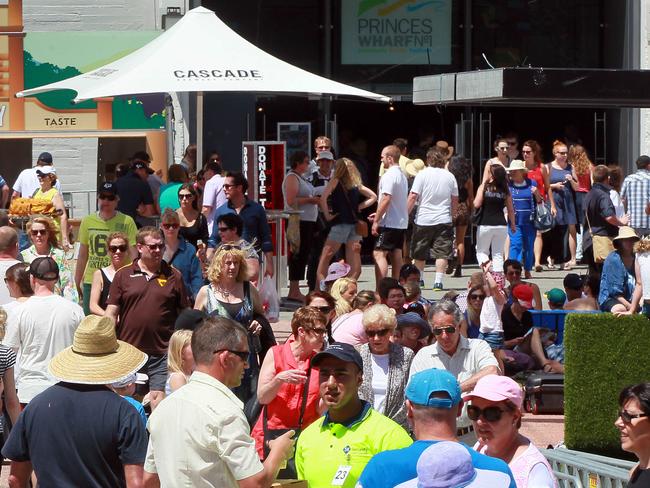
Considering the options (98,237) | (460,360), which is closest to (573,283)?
(98,237)

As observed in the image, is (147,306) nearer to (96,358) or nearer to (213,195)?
(96,358)

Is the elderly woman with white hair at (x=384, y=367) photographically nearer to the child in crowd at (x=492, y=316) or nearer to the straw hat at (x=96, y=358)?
the straw hat at (x=96, y=358)

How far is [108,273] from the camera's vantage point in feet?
34.2

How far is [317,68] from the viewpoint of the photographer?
2175cm

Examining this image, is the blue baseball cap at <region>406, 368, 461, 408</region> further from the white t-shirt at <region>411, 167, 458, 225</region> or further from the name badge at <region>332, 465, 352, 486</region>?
the white t-shirt at <region>411, 167, 458, 225</region>

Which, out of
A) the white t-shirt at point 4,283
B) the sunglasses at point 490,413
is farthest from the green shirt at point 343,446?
the white t-shirt at point 4,283

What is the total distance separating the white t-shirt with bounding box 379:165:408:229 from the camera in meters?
15.1

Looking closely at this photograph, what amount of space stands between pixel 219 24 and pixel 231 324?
30.1ft

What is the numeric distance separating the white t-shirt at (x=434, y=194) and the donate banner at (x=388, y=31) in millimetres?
6249

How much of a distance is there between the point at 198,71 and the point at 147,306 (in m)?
4.14

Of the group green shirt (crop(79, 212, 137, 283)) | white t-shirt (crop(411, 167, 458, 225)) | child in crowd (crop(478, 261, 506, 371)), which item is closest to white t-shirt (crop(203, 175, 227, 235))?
white t-shirt (crop(411, 167, 458, 225))

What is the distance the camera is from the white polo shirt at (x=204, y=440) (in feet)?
17.0

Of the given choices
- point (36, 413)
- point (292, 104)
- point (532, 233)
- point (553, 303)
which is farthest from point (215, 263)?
point (292, 104)

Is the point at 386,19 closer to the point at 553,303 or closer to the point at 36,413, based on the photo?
the point at 553,303
